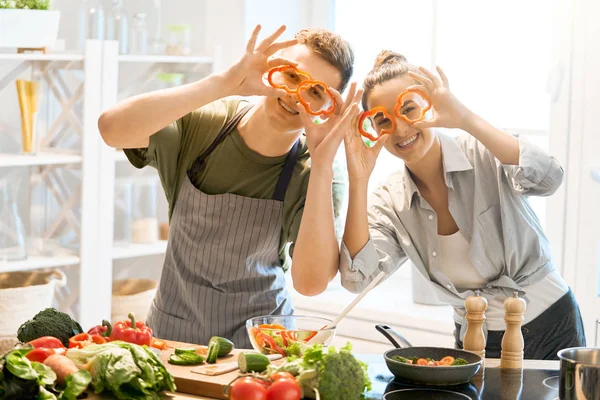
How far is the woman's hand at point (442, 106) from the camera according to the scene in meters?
2.27

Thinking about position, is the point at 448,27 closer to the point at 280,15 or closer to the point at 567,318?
the point at 280,15

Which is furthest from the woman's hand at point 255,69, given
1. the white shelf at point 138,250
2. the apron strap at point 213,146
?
the white shelf at point 138,250

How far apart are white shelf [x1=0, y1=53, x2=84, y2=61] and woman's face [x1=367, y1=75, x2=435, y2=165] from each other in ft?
5.87

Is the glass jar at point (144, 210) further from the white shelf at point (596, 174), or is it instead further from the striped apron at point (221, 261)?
the white shelf at point (596, 174)

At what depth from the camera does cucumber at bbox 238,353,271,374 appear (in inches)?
71.3

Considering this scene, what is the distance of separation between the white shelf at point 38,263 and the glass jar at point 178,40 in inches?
42.6

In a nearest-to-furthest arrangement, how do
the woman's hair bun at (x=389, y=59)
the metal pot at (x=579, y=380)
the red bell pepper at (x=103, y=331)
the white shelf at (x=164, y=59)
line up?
the metal pot at (x=579, y=380) < the red bell pepper at (x=103, y=331) < the woman's hair bun at (x=389, y=59) < the white shelf at (x=164, y=59)

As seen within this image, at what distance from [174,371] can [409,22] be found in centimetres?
268

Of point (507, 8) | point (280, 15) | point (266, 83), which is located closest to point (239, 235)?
point (266, 83)

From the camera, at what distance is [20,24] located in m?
3.56

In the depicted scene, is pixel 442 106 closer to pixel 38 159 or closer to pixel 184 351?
pixel 184 351

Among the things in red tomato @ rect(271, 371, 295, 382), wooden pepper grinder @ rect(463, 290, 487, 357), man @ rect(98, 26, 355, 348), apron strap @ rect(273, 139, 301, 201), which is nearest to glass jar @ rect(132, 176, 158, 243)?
man @ rect(98, 26, 355, 348)

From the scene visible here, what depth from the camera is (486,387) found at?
180 centimetres

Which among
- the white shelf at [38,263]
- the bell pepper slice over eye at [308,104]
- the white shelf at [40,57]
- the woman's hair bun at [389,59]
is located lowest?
the white shelf at [38,263]
